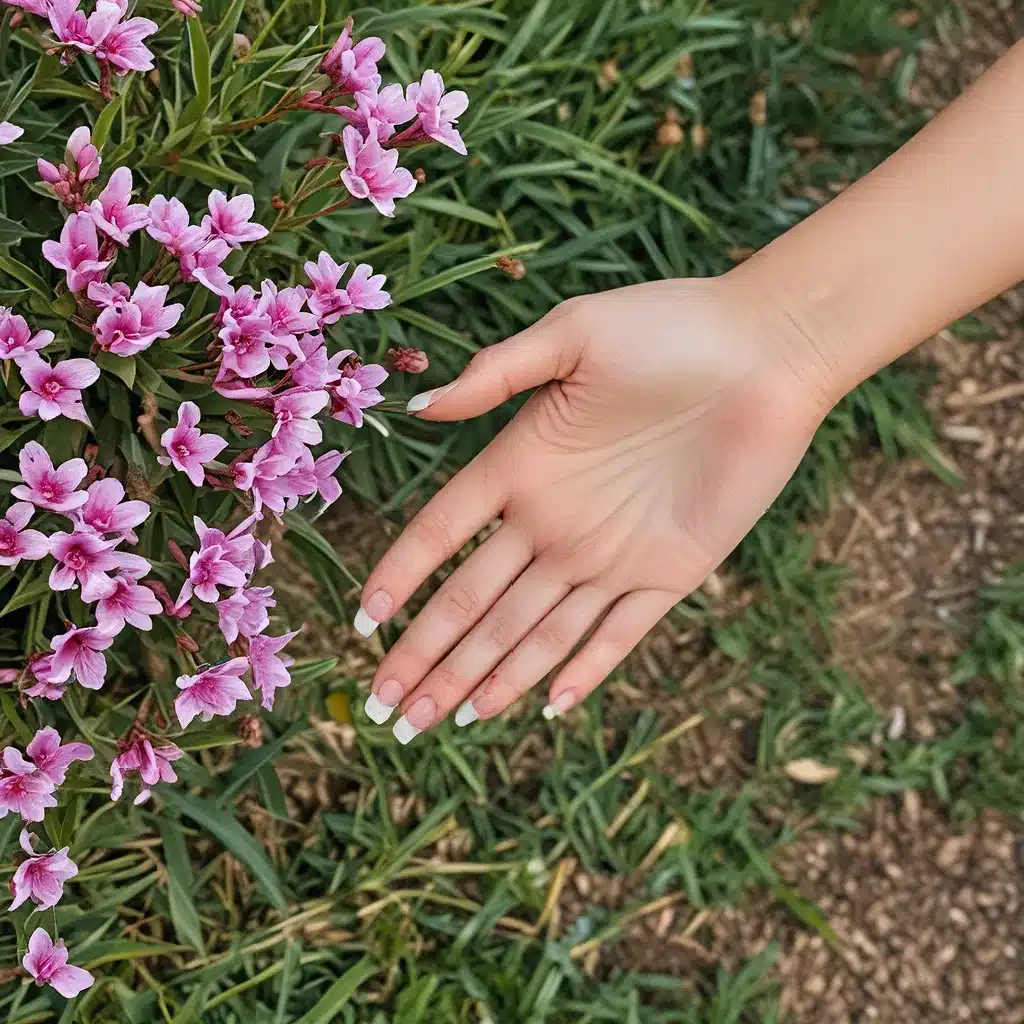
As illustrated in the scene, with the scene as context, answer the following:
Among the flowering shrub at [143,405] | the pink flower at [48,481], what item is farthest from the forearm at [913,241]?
the pink flower at [48,481]

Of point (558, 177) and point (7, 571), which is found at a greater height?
point (558, 177)

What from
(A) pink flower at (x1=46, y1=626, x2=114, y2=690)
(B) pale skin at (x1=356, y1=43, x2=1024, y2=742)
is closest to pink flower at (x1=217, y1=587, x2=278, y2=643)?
(A) pink flower at (x1=46, y1=626, x2=114, y2=690)

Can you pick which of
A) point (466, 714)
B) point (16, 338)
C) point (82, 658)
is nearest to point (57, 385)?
point (16, 338)

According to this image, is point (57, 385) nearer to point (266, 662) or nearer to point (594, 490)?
point (266, 662)

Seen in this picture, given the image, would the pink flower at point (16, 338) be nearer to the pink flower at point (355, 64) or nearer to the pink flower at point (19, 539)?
the pink flower at point (19, 539)

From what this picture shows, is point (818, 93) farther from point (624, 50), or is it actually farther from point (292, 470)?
point (292, 470)

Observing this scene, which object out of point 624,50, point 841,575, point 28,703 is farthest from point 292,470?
point 841,575
